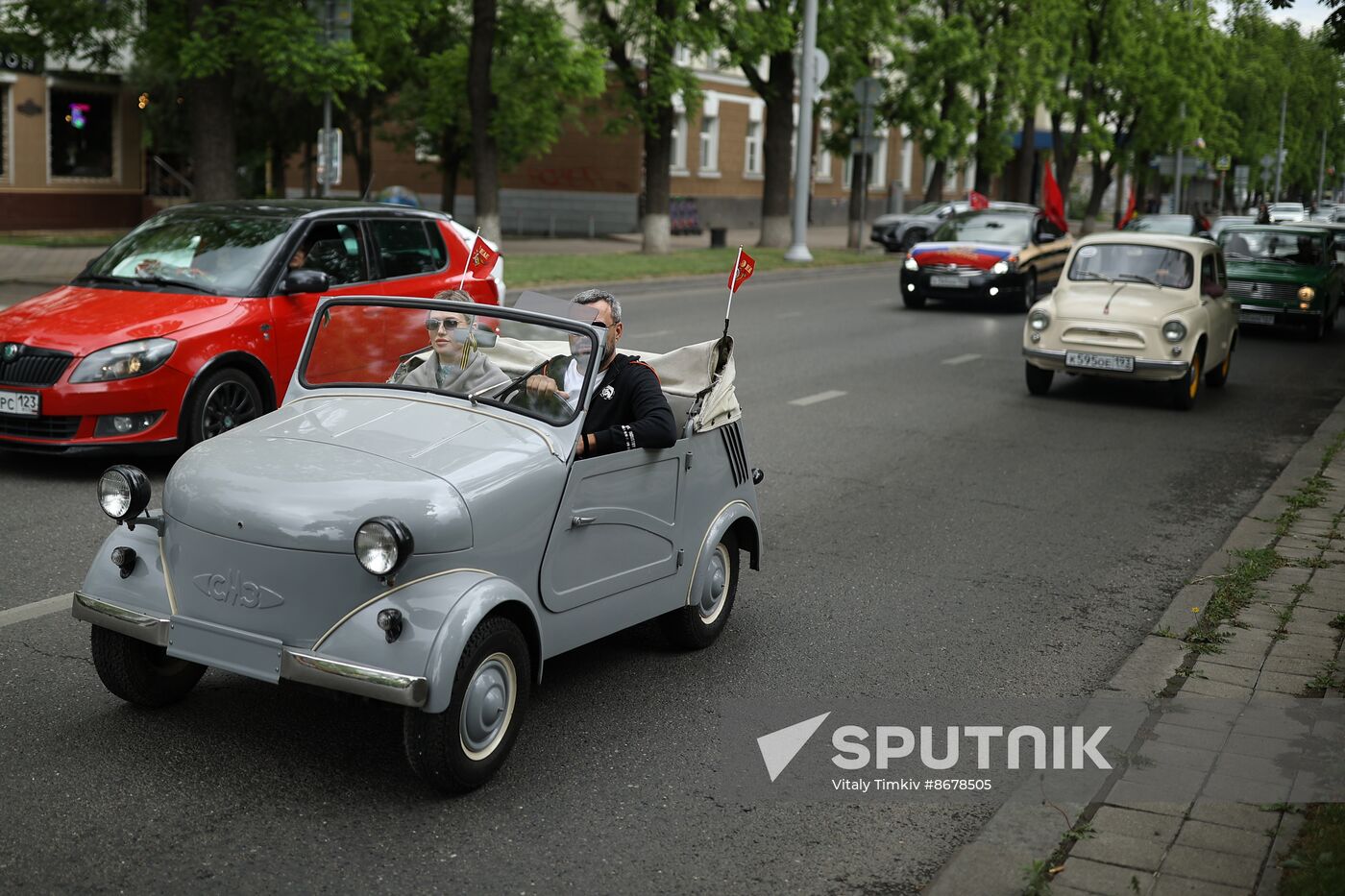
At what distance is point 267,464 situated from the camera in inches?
185

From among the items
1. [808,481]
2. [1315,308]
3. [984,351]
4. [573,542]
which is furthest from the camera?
[1315,308]

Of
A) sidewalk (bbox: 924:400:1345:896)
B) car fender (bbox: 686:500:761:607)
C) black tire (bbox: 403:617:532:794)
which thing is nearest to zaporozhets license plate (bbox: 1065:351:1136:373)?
sidewalk (bbox: 924:400:1345:896)

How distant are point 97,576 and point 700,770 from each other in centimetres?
203

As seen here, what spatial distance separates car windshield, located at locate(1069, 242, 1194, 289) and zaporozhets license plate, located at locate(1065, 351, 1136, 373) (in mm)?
1079

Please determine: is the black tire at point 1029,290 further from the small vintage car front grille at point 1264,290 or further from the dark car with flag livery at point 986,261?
the small vintage car front grille at point 1264,290

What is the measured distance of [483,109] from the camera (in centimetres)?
2642

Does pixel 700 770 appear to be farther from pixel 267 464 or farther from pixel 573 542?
pixel 267 464

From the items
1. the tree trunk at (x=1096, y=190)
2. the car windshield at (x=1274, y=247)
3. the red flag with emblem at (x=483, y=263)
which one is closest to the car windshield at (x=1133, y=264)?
the red flag with emblem at (x=483, y=263)

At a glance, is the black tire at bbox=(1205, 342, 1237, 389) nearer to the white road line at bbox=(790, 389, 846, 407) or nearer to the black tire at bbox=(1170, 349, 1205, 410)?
the black tire at bbox=(1170, 349, 1205, 410)

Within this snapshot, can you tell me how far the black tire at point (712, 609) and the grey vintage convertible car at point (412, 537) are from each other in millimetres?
155

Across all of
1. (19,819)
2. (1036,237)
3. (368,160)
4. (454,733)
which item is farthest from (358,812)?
(368,160)

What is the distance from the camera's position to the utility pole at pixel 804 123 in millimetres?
31172

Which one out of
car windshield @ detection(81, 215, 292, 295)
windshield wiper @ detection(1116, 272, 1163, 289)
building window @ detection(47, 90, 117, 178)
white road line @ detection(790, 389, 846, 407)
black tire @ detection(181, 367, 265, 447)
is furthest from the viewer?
building window @ detection(47, 90, 117, 178)

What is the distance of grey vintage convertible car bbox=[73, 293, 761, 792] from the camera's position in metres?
4.42
